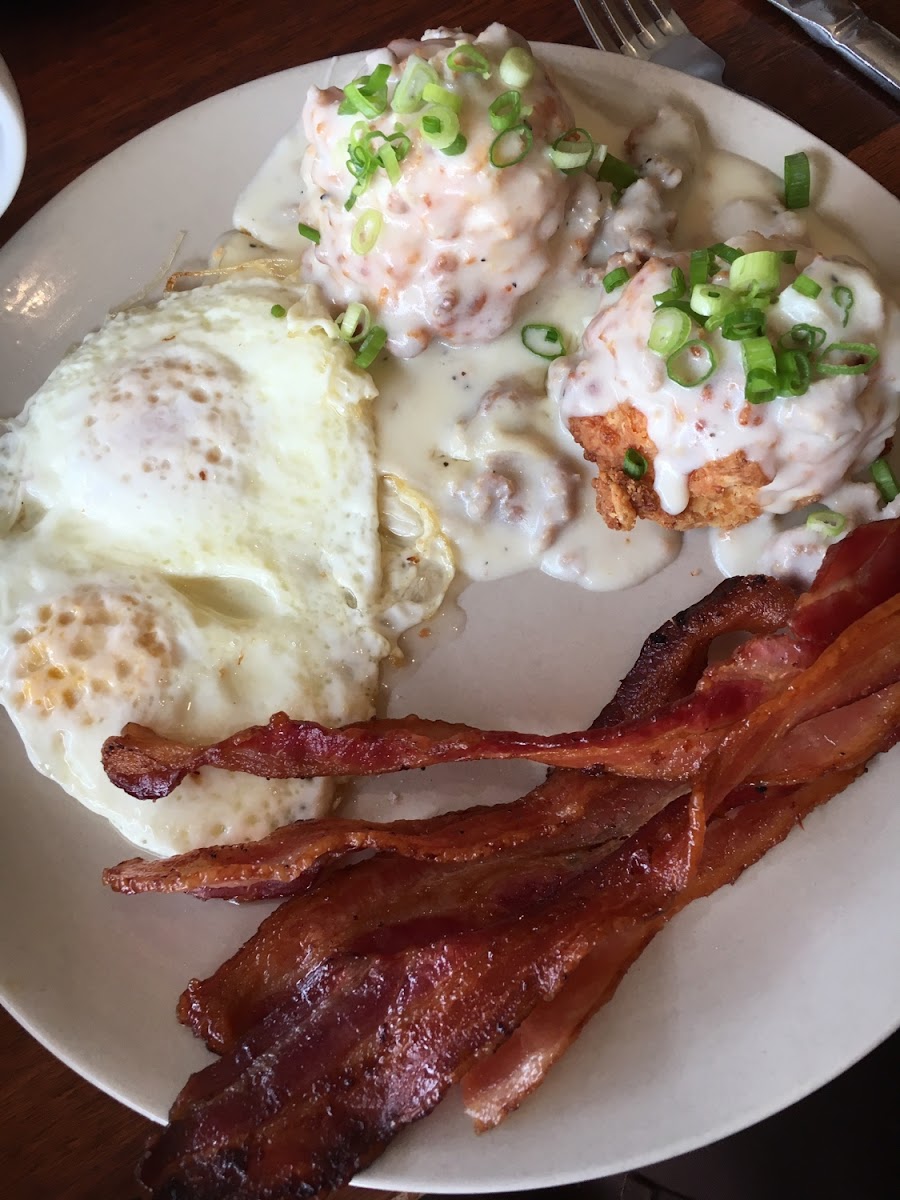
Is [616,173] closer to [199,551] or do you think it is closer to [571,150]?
[571,150]

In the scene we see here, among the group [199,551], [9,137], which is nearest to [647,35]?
[9,137]

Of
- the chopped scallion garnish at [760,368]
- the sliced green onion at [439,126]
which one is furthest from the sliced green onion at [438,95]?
the chopped scallion garnish at [760,368]

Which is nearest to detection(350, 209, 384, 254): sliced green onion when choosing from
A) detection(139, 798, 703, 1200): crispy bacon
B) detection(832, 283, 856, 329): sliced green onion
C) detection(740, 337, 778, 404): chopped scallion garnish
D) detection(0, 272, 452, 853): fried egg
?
detection(0, 272, 452, 853): fried egg

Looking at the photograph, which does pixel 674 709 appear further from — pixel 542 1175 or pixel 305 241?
pixel 305 241

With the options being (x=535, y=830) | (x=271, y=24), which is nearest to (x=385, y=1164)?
(x=535, y=830)

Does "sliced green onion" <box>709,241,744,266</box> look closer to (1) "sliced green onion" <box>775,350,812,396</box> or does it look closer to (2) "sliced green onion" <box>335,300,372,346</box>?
(1) "sliced green onion" <box>775,350,812,396</box>
